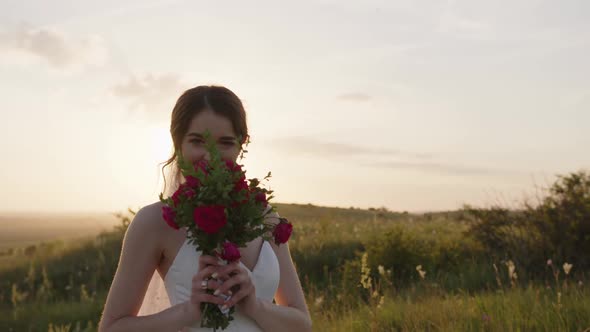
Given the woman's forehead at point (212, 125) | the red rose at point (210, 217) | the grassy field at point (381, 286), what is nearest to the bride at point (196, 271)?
the woman's forehead at point (212, 125)

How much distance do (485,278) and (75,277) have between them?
993 cm

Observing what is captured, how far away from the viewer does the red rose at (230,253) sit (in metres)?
2.65

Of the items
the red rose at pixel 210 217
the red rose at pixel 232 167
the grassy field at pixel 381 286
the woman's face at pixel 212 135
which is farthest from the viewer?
the grassy field at pixel 381 286

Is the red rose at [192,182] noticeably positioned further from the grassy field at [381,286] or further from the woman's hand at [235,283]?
the grassy field at [381,286]

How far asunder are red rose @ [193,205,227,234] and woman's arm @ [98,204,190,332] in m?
0.62

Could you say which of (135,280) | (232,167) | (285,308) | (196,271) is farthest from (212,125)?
(285,308)

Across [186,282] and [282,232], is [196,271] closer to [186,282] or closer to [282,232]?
[186,282]

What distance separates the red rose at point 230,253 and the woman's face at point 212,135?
0.69 meters

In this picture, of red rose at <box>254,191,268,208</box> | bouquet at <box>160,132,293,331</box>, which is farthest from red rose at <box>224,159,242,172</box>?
red rose at <box>254,191,268,208</box>

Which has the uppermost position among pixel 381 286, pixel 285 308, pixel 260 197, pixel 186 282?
pixel 260 197

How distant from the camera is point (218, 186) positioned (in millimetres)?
2615

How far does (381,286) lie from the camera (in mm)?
11086

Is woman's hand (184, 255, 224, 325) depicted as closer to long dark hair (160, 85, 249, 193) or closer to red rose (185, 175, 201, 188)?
red rose (185, 175, 201, 188)

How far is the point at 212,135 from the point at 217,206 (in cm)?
76
